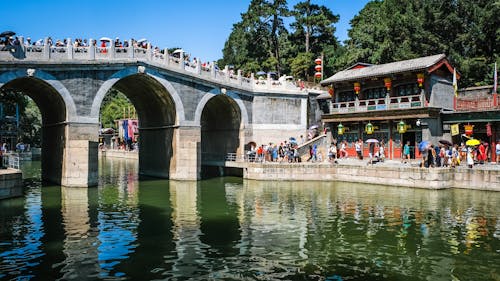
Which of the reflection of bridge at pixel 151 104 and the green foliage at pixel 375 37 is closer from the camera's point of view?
the reflection of bridge at pixel 151 104

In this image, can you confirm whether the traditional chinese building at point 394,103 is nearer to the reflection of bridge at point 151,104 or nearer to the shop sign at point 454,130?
the shop sign at point 454,130

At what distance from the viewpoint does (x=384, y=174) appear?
27.8 meters

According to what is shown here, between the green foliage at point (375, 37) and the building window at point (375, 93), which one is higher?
the green foliage at point (375, 37)

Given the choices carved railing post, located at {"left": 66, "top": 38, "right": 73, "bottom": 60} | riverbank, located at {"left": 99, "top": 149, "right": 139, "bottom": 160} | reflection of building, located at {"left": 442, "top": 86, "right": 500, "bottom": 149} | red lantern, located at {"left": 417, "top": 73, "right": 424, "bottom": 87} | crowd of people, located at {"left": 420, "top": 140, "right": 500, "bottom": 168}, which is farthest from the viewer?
riverbank, located at {"left": 99, "top": 149, "right": 139, "bottom": 160}

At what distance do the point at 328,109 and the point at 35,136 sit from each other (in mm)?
51353

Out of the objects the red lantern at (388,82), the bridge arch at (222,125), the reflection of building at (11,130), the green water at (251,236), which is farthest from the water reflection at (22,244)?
the reflection of building at (11,130)

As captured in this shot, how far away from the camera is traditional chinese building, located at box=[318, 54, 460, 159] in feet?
99.9

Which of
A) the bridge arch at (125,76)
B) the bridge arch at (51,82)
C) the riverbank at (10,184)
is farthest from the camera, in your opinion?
the bridge arch at (125,76)

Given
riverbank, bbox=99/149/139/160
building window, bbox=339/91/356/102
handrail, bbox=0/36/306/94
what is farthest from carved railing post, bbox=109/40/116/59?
riverbank, bbox=99/149/139/160

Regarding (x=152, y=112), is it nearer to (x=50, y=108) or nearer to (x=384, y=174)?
(x=50, y=108)

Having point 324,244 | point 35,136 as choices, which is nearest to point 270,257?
point 324,244

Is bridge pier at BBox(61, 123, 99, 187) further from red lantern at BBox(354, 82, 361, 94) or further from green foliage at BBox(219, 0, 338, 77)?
green foliage at BBox(219, 0, 338, 77)

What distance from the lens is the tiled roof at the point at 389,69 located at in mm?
30297

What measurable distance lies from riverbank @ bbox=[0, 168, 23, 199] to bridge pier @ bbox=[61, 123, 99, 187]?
376cm
